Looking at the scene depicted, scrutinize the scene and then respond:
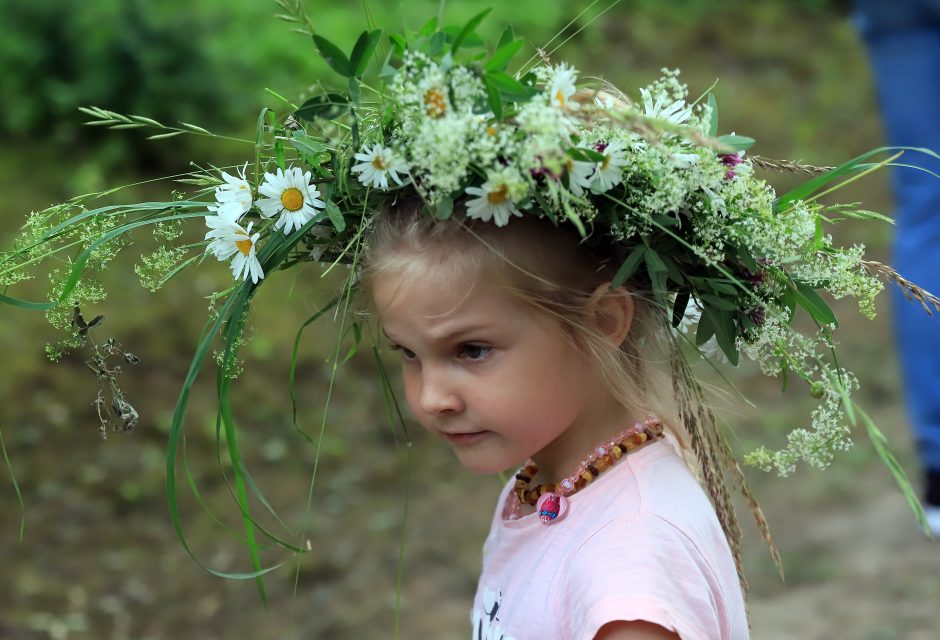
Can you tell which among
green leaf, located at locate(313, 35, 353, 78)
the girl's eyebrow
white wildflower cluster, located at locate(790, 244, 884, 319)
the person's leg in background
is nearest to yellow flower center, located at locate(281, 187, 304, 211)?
green leaf, located at locate(313, 35, 353, 78)

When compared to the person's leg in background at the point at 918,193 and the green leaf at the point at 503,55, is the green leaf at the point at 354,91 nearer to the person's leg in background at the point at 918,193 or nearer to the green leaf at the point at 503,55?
the green leaf at the point at 503,55

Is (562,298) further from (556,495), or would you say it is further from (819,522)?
(819,522)

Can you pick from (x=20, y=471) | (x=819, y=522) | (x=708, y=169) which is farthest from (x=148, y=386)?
(x=708, y=169)

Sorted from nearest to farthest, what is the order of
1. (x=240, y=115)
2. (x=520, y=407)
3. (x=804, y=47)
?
(x=520, y=407)
(x=240, y=115)
(x=804, y=47)

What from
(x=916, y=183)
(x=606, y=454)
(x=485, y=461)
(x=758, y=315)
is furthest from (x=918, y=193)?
(x=485, y=461)

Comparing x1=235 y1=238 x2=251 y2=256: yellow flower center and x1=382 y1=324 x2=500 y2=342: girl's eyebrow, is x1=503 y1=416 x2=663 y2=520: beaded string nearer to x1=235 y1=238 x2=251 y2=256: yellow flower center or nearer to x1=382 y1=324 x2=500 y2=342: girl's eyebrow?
x1=382 y1=324 x2=500 y2=342: girl's eyebrow

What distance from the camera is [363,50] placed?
1686 millimetres

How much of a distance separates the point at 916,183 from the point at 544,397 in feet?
7.49

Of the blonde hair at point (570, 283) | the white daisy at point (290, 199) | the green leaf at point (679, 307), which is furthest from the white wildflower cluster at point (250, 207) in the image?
the green leaf at point (679, 307)

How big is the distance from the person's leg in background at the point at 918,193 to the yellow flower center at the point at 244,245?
243cm

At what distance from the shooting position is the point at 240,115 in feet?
18.8

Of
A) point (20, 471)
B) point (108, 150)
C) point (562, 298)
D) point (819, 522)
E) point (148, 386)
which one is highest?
point (108, 150)

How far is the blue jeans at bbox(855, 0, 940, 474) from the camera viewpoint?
3.57m

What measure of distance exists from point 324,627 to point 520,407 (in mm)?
2262
